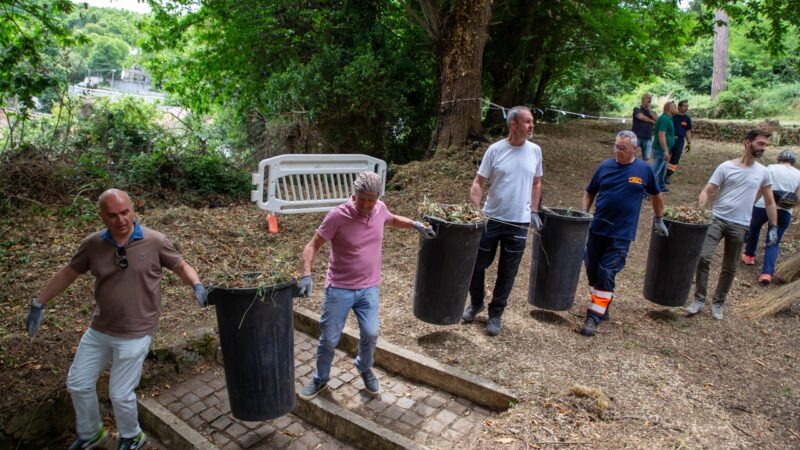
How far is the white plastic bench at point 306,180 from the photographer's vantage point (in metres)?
7.85

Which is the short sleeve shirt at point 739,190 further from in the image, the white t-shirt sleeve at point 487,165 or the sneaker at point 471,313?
the sneaker at point 471,313

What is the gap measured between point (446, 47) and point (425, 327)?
6686 mm

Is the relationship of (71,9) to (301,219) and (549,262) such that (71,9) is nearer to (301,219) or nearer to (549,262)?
(301,219)

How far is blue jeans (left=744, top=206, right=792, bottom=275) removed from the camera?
6840mm

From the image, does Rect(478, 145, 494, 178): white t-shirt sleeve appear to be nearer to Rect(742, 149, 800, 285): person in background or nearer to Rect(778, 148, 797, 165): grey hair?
Rect(742, 149, 800, 285): person in background

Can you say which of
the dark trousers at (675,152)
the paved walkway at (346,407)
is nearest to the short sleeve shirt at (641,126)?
the dark trousers at (675,152)

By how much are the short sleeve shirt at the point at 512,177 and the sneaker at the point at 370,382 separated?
1.72 m

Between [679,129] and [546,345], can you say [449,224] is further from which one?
[679,129]

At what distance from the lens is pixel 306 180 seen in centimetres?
834

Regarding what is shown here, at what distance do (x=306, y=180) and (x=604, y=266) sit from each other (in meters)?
4.79

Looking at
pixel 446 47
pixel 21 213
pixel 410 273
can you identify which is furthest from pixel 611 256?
pixel 21 213

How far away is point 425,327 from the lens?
5141 millimetres

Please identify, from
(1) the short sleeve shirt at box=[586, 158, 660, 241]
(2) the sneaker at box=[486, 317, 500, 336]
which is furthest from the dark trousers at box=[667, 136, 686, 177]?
(2) the sneaker at box=[486, 317, 500, 336]

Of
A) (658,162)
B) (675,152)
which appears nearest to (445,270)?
(658,162)
